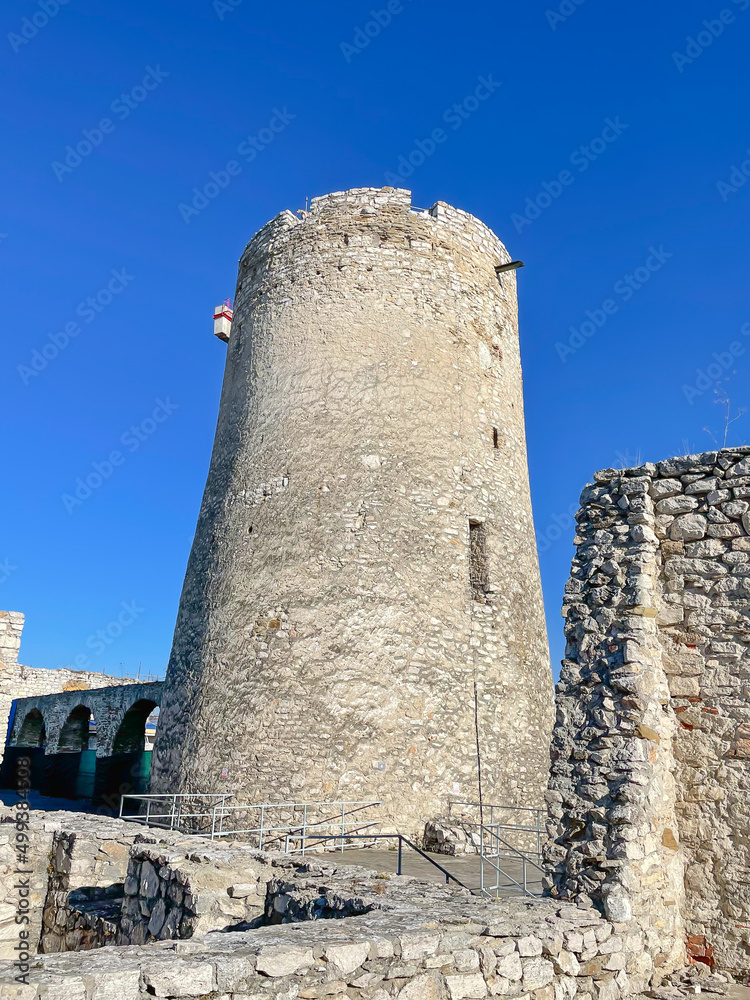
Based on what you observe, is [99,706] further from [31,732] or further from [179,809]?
[179,809]

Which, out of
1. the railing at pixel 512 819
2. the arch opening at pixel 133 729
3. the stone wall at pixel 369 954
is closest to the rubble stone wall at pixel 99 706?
the arch opening at pixel 133 729

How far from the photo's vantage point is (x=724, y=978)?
5.06m

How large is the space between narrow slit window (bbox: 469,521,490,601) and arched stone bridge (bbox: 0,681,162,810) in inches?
387

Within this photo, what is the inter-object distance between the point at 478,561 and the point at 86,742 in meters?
20.0

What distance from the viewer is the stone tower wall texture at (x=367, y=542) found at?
1047 centimetres

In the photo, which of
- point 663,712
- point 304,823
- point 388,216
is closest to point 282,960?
point 663,712

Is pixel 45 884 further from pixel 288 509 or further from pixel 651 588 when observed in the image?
pixel 651 588

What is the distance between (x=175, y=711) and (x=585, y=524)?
8.17 metres

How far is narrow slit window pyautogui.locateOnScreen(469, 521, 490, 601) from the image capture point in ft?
38.8

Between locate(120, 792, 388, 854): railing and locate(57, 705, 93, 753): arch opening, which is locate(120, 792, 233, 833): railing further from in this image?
locate(57, 705, 93, 753): arch opening

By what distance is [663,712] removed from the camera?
5.53 meters

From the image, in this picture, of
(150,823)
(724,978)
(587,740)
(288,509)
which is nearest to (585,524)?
(587,740)

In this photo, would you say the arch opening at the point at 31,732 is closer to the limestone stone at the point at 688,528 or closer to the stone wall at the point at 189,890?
the stone wall at the point at 189,890

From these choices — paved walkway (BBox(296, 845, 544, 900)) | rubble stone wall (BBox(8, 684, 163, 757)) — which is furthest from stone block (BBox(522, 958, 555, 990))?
rubble stone wall (BBox(8, 684, 163, 757))
